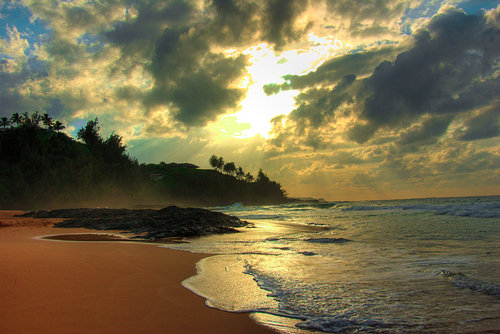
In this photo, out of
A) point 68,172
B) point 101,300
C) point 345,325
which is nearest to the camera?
point 345,325

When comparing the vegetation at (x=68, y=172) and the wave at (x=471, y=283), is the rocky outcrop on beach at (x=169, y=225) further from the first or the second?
the vegetation at (x=68, y=172)

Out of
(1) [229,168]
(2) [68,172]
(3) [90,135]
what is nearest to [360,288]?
(2) [68,172]

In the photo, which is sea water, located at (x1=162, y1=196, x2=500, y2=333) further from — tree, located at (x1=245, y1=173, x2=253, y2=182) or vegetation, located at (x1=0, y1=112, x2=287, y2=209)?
tree, located at (x1=245, y1=173, x2=253, y2=182)

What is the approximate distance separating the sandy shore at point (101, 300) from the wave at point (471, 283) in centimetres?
376

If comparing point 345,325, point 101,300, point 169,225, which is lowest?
point 169,225

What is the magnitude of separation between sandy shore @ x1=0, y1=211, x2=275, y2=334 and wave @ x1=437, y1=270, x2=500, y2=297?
3.76m

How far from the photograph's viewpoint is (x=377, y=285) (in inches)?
183

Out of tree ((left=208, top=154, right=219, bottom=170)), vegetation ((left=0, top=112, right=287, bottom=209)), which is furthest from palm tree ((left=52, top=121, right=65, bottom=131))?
tree ((left=208, top=154, right=219, bottom=170))

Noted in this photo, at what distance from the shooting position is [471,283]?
4578 millimetres

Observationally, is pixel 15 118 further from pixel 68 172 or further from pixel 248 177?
pixel 248 177

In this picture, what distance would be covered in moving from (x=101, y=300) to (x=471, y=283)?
5787 millimetres

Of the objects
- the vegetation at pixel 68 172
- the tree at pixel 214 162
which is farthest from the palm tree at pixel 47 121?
the tree at pixel 214 162

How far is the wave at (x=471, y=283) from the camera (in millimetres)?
4212

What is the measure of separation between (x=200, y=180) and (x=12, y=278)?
443ft
